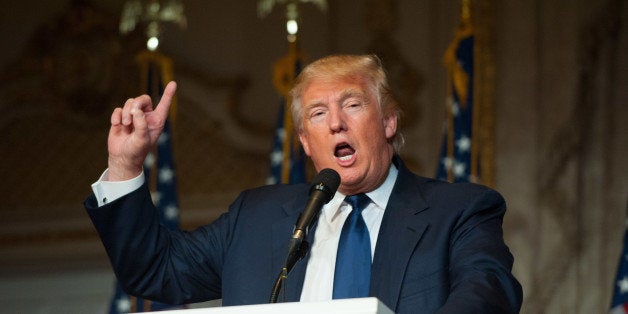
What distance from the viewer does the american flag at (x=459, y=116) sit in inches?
191

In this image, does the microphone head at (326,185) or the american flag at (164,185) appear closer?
the microphone head at (326,185)

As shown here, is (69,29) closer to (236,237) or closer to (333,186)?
(236,237)

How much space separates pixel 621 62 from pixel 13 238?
358cm

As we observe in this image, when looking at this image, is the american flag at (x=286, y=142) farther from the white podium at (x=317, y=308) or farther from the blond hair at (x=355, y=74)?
the white podium at (x=317, y=308)

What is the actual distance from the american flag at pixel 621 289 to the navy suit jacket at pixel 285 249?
1.84m

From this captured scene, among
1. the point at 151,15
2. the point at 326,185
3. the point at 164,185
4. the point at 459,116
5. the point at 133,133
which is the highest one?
the point at 151,15

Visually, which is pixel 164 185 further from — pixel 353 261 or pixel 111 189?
pixel 353 261

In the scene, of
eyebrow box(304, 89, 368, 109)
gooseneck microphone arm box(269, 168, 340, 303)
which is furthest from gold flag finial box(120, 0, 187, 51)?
gooseneck microphone arm box(269, 168, 340, 303)

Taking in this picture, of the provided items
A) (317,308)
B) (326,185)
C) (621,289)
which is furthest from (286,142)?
(317,308)

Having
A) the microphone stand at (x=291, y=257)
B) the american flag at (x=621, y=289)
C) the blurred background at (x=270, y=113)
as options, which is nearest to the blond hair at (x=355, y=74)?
the microphone stand at (x=291, y=257)

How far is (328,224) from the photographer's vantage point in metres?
2.74

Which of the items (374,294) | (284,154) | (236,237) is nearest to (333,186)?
(374,294)

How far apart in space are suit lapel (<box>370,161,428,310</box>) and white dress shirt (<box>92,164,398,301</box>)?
0.17ft

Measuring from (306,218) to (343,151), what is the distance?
26.8 inches
